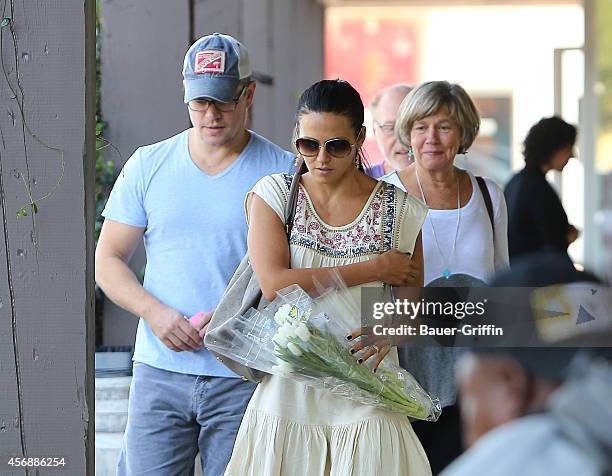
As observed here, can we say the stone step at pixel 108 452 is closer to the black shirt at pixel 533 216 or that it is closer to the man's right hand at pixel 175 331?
the man's right hand at pixel 175 331

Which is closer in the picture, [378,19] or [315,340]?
[315,340]

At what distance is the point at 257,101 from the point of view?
205 inches

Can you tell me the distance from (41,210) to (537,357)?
6.74 feet

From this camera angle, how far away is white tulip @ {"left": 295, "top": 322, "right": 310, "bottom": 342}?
9.45 feet

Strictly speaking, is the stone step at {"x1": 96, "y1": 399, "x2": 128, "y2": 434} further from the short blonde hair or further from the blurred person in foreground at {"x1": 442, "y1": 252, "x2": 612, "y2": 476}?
the blurred person in foreground at {"x1": 442, "y1": 252, "x2": 612, "y2": 476}

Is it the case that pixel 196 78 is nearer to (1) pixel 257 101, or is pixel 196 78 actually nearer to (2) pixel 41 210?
(2) pixel 41 210

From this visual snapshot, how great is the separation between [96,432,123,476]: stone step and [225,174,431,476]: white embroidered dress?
1.43 metres

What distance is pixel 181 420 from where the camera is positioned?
138 inches

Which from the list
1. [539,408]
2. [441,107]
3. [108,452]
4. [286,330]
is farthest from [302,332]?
[108,452]

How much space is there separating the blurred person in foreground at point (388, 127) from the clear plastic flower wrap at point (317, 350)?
37.0 inches

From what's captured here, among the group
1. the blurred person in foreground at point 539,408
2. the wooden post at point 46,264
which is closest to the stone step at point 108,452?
the wooden post at point 46,264

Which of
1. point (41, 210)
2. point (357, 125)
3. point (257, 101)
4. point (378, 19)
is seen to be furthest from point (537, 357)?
point (257, 101)

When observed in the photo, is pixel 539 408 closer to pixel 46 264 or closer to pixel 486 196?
pixel 486 196

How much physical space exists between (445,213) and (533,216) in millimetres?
289
